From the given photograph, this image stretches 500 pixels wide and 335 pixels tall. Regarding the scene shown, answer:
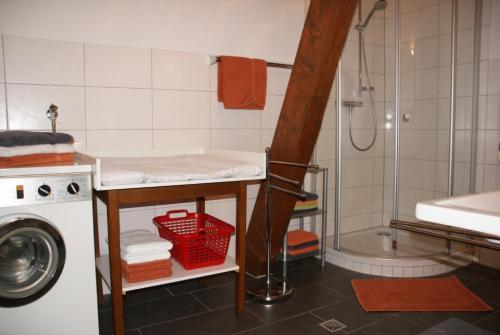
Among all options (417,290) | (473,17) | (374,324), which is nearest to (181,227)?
(374,324)

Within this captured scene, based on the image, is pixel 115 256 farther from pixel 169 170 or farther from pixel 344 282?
pixel 344 282

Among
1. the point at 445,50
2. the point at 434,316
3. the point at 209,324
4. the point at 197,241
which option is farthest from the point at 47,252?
the point at 445,50

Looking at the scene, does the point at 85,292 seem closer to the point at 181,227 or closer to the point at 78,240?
the point at 78,240

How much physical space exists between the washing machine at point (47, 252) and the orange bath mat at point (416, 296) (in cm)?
154

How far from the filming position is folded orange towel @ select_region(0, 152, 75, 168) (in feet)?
5.26

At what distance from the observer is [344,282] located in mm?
2633

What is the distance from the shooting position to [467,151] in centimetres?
292

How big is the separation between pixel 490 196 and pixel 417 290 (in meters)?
1.53

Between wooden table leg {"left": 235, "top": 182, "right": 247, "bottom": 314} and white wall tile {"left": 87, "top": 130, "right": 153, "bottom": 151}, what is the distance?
2.56 ft

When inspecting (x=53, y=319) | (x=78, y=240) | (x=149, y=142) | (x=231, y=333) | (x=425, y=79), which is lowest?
(x=231, y=333)

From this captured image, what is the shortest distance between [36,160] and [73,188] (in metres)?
0.20

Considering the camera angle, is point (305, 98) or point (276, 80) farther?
point (276, 80)

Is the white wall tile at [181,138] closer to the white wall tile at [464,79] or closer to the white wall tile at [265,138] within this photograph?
the white wall tile at [265,138]

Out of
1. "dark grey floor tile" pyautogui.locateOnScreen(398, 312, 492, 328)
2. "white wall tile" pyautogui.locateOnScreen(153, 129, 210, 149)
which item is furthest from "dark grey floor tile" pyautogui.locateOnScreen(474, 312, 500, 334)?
"white wall tile" pyautogui.locateOnScreen(153, 129, 210, 149)
